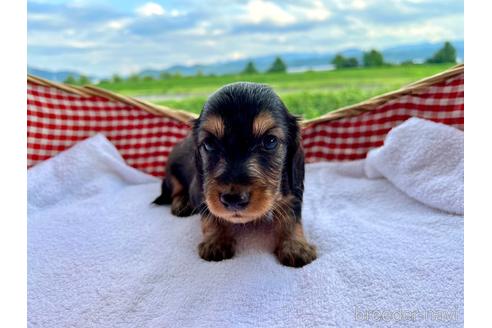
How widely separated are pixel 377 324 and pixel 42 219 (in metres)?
2.18

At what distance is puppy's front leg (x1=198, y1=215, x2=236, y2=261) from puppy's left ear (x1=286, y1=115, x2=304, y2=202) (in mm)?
417

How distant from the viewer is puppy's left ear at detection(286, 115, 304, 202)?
7.91 feet

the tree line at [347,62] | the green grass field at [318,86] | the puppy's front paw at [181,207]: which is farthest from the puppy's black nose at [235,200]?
the tree line at [347,62]

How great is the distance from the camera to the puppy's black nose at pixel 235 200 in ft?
6.20

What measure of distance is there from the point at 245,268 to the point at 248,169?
51cm

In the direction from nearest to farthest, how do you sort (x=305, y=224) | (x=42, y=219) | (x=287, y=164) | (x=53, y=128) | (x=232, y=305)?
(x=232, y=305) < (x=287, y=164) < (x=305, y=224) < (x=42, y=219) < (x=53, y=128)

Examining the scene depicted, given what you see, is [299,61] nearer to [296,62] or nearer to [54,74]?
[296,62]

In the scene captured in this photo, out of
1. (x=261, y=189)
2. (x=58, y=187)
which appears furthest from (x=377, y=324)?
(x=58, y=187)

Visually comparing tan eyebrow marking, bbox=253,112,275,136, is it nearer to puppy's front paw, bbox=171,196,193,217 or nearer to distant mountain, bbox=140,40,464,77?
puppy's front paw, bbox=171,196,193,217

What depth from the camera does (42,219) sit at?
2.92 m

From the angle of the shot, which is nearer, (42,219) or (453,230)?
(453,230)

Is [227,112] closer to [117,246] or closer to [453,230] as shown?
[117,246]

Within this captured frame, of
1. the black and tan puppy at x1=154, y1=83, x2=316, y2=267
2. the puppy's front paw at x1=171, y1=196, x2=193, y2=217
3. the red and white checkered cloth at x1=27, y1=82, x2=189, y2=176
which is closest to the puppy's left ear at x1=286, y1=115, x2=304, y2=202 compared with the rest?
the black and tan puppy at x1=154, y1=83, x2=316, y2=267

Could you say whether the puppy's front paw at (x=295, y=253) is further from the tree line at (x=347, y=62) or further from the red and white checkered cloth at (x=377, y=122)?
the tree line at (x=347, y=62)
